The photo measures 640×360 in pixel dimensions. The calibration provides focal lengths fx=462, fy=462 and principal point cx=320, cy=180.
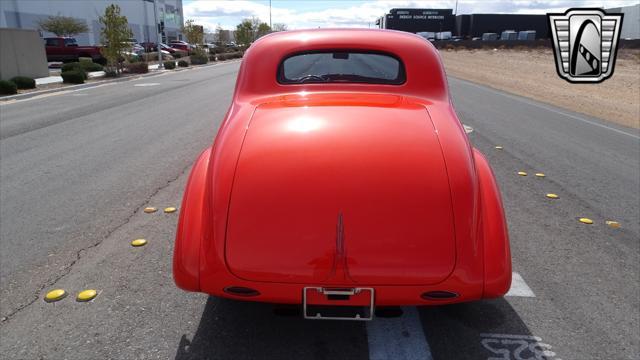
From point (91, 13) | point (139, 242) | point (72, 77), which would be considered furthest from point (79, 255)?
point (91, 13)

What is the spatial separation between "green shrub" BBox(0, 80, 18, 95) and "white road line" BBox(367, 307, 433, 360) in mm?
17384

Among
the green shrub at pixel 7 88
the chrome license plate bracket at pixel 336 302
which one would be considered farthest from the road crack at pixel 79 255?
the green shrub at pixel 7 88

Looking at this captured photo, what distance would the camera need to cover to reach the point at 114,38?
81.9 feet

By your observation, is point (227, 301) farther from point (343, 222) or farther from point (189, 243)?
point (343, 222)

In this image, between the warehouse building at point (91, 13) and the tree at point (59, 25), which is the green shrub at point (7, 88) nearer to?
the warehouse building at point (91, 13)

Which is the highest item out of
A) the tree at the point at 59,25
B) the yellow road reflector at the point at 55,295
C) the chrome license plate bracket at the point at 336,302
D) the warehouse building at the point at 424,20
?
the warehouse building at the point at 424,20

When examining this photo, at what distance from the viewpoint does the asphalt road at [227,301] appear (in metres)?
2.63

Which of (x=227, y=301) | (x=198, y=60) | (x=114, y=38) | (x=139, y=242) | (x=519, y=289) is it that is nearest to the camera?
(x=227, y=301)

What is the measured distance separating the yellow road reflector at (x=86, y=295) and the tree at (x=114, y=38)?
82.0 ft

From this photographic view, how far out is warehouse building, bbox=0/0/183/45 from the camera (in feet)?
142

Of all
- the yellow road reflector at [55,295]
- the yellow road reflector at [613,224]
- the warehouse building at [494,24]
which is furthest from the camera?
the warehouse building at [494,24]

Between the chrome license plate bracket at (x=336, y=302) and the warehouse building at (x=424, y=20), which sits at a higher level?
the warehouse building at (x=424, y=20)

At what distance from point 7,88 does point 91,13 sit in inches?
1890

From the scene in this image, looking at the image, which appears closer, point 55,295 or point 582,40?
point 55,295
